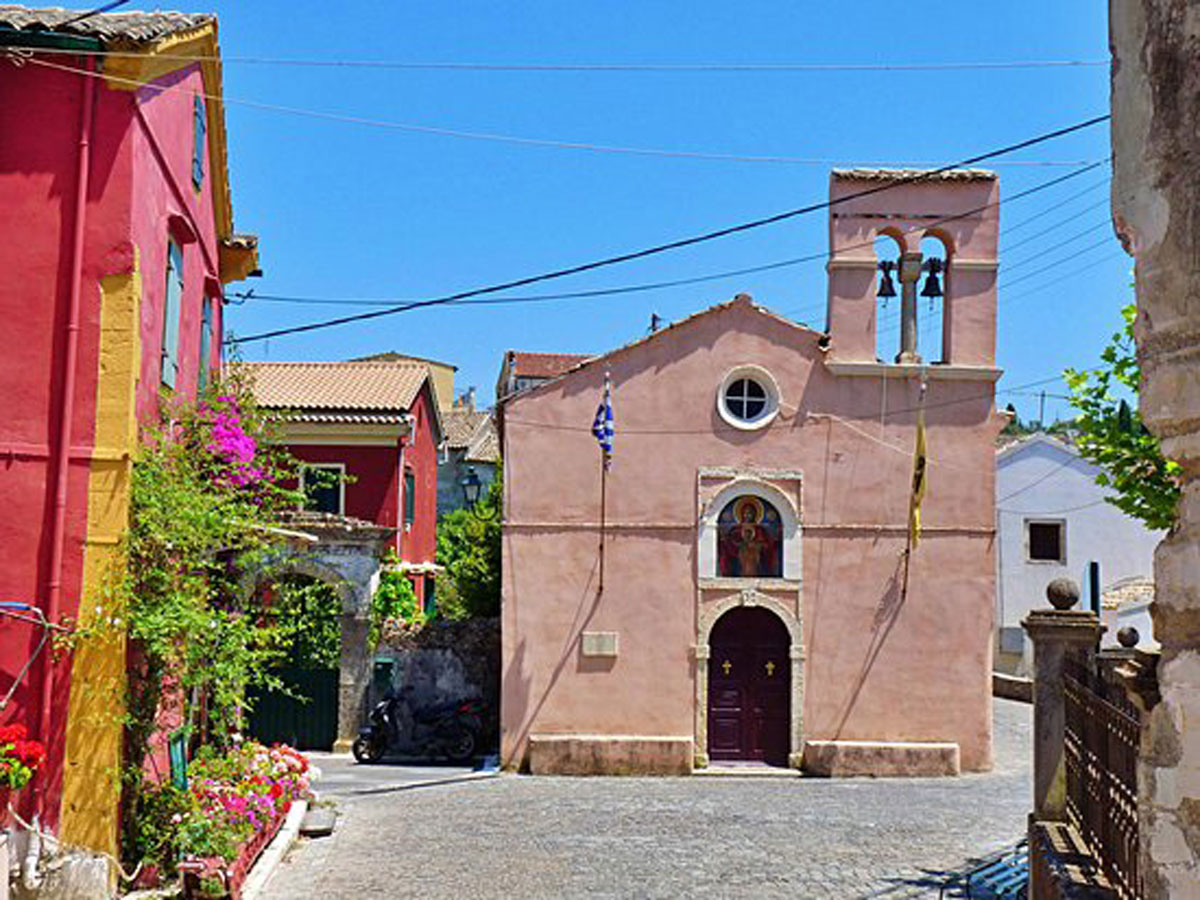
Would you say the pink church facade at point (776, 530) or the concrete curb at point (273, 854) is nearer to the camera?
the concrete curb at point (273, 854)

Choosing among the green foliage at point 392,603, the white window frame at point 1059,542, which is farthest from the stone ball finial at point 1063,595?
the white window frame at point 1059,542

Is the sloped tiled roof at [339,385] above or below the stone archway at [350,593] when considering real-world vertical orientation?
above

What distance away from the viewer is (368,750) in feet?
72.1

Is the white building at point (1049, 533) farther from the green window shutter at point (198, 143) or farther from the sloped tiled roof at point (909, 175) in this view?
the green window shutter at point (198, 143)

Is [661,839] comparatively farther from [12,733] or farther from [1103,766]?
[1103,766]

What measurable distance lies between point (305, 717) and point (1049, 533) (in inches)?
1021

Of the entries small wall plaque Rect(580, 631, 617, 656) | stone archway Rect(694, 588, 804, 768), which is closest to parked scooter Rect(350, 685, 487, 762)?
small wall plaque Rect(580, 631, 617, 656)

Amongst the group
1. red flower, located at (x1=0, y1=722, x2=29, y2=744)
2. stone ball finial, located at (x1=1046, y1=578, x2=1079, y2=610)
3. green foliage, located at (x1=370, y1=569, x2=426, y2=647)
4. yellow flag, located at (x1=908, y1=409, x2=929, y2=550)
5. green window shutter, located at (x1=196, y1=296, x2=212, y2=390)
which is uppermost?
green window shutter, located at (x1=196, y1=296, x2=212, y2=390)

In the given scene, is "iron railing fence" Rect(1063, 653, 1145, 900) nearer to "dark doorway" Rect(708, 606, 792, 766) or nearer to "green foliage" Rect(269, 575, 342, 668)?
"green foliage" Rect(269, 575, 342, 668)

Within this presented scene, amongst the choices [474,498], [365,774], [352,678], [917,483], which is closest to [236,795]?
[365,774]

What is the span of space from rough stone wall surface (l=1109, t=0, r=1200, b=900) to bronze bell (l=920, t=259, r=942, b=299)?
1926cm

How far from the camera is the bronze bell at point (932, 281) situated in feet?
72.1

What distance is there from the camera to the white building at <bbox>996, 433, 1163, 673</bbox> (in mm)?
40156

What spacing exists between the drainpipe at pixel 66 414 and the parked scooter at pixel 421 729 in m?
12.3
